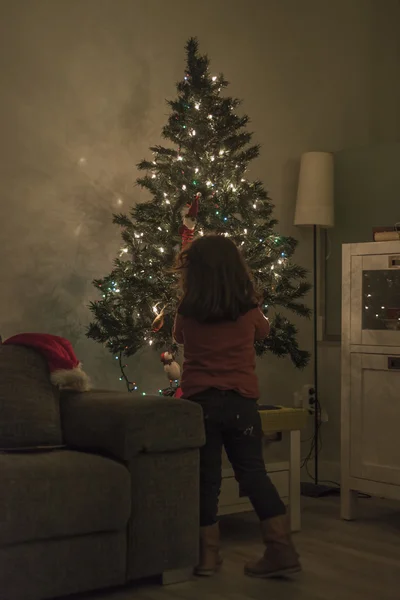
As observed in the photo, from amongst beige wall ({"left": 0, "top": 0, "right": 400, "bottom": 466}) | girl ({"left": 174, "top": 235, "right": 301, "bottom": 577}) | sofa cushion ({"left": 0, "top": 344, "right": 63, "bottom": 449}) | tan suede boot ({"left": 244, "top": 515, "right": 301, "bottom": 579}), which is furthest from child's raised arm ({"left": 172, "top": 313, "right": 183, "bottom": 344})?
beige wall ({"left": 0, "top": 0, "right": 400, "bottom": 466})

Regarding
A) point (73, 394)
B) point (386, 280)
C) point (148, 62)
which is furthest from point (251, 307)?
point (148, 62)

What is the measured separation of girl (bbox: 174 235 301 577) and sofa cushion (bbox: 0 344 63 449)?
0.46 m

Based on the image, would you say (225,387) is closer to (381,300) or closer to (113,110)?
(381,300)

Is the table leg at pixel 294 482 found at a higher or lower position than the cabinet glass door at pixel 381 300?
lower

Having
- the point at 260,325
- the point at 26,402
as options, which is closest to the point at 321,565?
the point at 260,325

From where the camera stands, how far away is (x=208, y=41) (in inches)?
177

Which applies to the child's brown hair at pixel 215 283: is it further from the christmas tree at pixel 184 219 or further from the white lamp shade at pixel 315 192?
the white lamp shade at pixel 315 192

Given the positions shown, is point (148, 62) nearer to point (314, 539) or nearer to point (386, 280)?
point (386, 280)

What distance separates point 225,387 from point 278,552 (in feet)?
1.86

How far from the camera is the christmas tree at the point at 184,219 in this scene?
3574 mm

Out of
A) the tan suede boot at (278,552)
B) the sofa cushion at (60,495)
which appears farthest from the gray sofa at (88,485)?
the tan suede boot at (278,552)

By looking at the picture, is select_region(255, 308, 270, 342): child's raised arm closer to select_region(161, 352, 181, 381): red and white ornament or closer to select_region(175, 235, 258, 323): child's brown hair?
select_region(175, 235, 258, 323): child's brown hair

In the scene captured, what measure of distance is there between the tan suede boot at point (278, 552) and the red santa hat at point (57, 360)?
79 centimetres

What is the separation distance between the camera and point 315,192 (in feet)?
15.4
